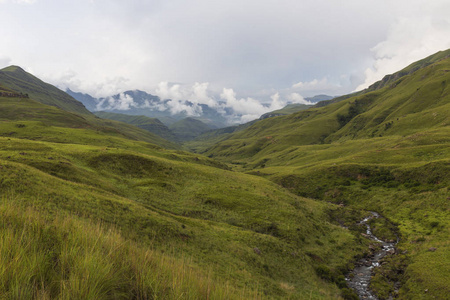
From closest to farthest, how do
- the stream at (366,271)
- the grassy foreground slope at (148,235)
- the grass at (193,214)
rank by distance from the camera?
the grassy foreground slope at (148,235), the grass at (193,214), the stream at (366,271)

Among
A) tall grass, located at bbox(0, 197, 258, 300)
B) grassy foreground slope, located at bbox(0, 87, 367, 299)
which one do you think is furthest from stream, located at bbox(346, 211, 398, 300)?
tall grass, located at bbox(0, 197, 258, 300)

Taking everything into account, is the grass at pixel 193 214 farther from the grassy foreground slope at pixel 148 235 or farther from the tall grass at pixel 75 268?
the tall grass at pixel 75 268

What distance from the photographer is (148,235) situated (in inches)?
820

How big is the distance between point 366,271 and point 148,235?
28.5 meters

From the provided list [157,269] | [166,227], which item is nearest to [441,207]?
[166,227]

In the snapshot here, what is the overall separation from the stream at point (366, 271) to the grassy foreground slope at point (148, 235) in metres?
1.39

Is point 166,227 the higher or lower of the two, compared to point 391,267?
higher

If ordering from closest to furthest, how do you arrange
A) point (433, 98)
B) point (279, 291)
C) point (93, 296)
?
point (93, 296)
point (279, 291)
point (433, 98)

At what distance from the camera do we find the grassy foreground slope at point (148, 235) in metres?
4.48

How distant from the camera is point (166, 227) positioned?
23500 millimetres

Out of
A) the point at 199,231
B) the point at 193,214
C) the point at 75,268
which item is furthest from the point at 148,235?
the point at 75,268

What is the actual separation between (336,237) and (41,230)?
A: 42.0m

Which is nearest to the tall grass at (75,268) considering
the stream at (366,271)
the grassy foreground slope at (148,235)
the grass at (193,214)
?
the grassy foreground slope at (148,235)

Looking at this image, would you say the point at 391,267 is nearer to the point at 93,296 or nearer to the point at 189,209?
the point at 189,209
